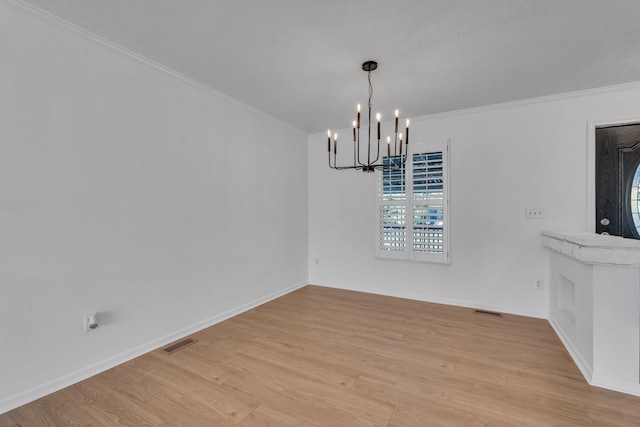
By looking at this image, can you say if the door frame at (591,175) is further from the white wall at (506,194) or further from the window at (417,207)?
the window at (417,207)

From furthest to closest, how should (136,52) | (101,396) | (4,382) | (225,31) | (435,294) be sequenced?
1. (435,294)
2. (136,52)
3. (225,31)
4. (101,396)
5. (4,382)

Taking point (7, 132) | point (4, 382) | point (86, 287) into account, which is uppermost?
point (7, 132)

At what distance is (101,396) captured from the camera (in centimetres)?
190

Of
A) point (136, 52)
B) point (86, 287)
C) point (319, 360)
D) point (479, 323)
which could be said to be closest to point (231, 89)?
point (136, 52)

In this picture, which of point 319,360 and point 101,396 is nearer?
point 101,396

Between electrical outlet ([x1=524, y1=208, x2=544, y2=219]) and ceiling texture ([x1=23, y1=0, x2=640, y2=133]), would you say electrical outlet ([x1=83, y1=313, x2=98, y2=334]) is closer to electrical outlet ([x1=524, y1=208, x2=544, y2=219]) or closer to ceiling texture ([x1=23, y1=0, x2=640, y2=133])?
ceiling texture ([x1=23, y1=0, x2=640, y2=133])

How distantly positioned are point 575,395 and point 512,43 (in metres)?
2.53

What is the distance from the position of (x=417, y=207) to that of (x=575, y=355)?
2120 millimetres

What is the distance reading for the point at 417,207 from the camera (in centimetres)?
388

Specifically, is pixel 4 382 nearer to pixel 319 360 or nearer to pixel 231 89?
pixel 319 360

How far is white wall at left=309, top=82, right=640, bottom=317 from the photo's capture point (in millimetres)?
3137

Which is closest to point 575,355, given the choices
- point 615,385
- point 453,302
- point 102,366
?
point 615,385

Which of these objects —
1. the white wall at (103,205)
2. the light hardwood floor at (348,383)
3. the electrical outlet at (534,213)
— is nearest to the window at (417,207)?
the electrical outlet at (534,213)

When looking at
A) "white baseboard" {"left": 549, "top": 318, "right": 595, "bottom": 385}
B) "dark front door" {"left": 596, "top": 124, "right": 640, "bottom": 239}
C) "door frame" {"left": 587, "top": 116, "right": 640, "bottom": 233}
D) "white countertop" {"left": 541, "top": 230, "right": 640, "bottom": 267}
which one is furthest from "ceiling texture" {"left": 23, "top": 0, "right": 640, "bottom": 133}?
"white baseboard" {"left": 549, "top": 318, "right": 595, "bottom": 385}
